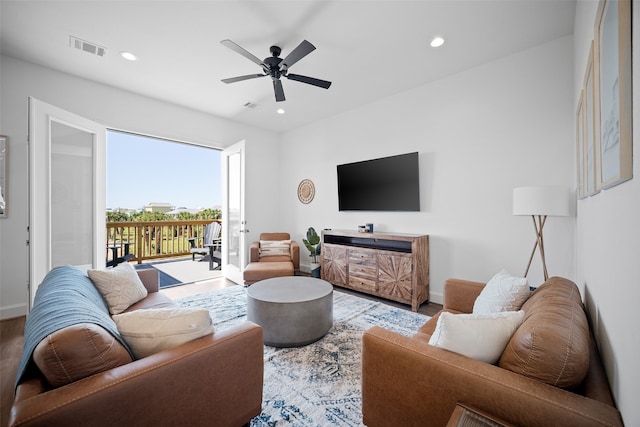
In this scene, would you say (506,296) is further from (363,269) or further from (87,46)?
(87,46)

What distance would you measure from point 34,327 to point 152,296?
1401mm

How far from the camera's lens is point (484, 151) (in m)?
2.96

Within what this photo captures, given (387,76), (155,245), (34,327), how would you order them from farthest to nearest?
(155,245) < (387,76) < (34,327)

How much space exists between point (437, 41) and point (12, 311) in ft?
17.6

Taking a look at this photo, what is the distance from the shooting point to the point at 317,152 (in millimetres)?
4812

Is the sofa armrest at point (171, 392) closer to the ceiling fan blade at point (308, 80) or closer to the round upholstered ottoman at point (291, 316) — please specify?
the round upholstered ottoman at point (291, 316)

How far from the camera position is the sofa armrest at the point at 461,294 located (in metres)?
2.02

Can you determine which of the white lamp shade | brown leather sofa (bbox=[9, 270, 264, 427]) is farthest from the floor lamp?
brown leather sofa (bbox=[9, 270, 264, 427])

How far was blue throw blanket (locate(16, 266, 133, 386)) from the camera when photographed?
963 mm

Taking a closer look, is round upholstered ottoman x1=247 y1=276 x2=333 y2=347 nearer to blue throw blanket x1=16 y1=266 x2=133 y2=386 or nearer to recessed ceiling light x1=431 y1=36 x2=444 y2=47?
blue throw blanket x1=16 y1=266 x2=133 y2=386

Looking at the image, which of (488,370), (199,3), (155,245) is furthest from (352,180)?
(155,245)

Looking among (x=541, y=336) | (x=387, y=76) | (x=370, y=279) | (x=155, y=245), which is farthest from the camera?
(x=155, y=245)

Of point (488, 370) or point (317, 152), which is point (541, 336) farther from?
point (317, 152)

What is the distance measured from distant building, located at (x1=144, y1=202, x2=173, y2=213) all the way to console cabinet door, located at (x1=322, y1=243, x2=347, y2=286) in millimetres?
5172
